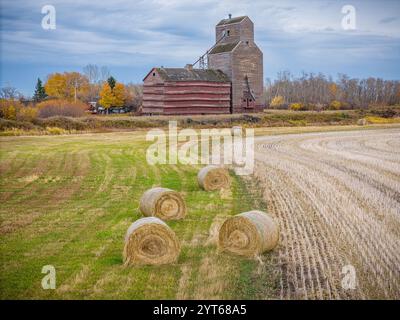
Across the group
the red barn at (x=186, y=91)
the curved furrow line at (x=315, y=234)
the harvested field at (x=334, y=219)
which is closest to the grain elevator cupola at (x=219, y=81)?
the red barn at (x=186, y=91)

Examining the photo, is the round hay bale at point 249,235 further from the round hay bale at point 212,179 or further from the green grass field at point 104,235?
the round hay bale at point 212,179

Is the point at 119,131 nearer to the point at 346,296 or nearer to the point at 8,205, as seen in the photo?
the point at 8,205

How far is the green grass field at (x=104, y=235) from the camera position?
10.4 m

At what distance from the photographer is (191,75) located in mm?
60750

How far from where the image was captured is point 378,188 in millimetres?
20672

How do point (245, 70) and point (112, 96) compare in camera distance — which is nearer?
point (245, 70)

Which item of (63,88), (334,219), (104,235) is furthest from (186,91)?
(104,235)

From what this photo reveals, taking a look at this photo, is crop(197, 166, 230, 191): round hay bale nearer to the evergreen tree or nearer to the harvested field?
the harvested field

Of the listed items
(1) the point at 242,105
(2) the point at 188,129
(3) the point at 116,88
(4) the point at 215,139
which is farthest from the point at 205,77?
(3) the point at 116,88

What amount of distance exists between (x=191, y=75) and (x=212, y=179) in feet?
133

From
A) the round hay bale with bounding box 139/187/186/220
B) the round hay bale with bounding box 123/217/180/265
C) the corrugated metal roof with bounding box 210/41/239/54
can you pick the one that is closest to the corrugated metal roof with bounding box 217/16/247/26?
the corrugated metal roof with bounding box 210/41/239/54

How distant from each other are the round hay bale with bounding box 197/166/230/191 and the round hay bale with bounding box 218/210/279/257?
8557mm

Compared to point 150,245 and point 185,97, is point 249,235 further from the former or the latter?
point 185,97

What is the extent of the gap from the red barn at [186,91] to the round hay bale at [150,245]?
4770 centimetres
